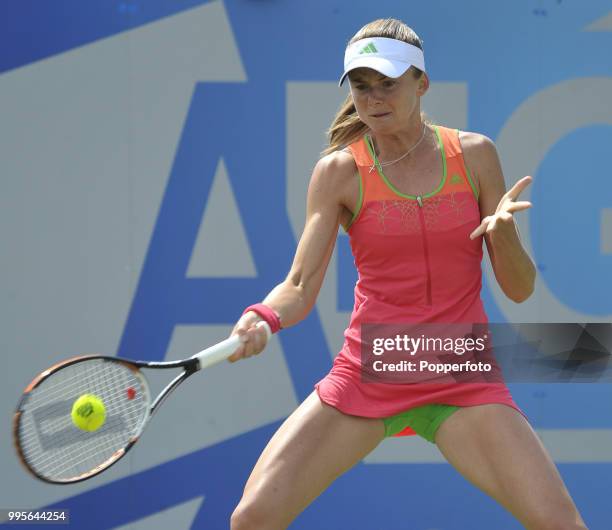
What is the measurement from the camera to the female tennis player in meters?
3.22

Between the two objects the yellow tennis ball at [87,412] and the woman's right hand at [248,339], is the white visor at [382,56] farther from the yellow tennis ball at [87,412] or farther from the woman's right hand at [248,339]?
the yellow tennis ball at [87,412]

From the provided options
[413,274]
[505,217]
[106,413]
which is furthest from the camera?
[413,274]

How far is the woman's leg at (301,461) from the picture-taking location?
10.5 feet

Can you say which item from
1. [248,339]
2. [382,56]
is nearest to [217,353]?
[248,339]

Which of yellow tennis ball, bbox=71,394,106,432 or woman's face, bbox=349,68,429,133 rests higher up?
woman's face, bbox=349,68,429,133

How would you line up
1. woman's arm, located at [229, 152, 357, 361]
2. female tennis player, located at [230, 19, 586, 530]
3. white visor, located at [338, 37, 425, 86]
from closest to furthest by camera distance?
female tennis player, located at [230, 19, 586, 530] → white visor, located at [338, 37, 425, 86] → woman's arm, located at [229, 152, 357, 361]

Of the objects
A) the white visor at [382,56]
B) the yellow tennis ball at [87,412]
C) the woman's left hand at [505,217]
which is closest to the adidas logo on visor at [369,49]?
the white visor at [382,56]

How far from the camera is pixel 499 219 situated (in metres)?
3.16

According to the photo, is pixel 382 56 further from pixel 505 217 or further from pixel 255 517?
pixel 255 517

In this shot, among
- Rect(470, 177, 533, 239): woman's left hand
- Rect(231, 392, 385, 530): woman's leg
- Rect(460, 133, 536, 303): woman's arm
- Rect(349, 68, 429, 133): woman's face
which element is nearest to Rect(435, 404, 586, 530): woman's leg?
Rect(231, 392, 385, 530): woman's leg

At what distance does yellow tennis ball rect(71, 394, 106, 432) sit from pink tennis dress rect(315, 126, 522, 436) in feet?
2.10

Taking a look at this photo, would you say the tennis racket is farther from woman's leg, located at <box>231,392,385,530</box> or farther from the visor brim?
the visor brim

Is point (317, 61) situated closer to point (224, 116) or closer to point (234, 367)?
point (224, 116)

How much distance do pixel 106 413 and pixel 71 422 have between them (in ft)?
0.74
